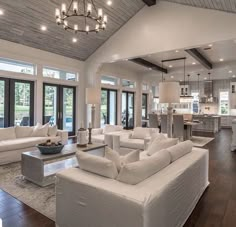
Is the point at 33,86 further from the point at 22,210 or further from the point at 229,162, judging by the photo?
the point at 229,162

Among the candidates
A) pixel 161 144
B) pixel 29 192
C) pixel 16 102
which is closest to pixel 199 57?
pixel 161 144

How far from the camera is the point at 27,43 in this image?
271 inches

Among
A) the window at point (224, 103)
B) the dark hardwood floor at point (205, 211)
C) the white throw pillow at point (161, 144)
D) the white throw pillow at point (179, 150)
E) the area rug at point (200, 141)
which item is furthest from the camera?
the window at point (224, 103)

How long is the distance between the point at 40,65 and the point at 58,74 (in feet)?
3.04

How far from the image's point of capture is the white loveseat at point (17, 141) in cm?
460

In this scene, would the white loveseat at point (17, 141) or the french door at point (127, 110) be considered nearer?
the white loveseat at point (17, 141)

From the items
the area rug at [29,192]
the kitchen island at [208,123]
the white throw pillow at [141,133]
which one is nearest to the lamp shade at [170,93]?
the white throw pillow at [141,133]

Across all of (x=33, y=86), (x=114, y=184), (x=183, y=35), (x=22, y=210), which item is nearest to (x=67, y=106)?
(x=33, y=86)

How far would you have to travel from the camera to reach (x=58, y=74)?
8242mm

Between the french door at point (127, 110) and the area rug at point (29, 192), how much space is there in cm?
799

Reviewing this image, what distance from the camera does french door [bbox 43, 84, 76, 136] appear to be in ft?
26.1

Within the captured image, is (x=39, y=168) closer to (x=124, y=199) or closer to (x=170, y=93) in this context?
(x=124, y=199)

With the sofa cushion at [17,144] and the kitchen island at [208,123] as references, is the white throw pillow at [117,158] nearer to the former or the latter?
the sofa cushion at [17,144]

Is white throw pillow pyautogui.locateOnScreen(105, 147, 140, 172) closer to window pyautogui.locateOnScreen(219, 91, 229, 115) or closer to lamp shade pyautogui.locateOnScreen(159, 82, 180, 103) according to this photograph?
lamp shade pyautogui.locateOnScreen(159, 82, 180, 103)
